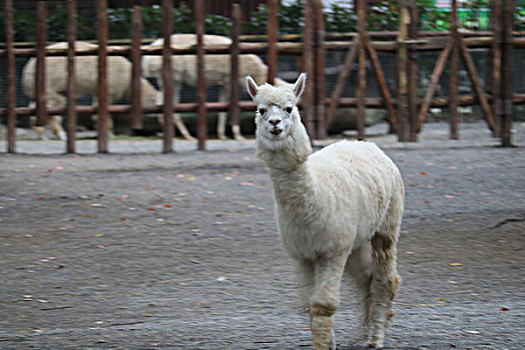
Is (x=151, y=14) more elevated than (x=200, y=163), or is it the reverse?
(x=151, y=14)

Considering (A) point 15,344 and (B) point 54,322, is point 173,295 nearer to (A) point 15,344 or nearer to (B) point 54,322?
(B) point 54,322

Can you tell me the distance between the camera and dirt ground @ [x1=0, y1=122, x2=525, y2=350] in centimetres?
453

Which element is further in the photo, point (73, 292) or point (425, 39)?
point (425, 39)

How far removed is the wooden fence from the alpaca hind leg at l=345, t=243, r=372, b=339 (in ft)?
21.9

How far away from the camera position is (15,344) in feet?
14.0

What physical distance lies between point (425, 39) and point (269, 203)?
4774 millimetres

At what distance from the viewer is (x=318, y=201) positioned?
382 centimetres

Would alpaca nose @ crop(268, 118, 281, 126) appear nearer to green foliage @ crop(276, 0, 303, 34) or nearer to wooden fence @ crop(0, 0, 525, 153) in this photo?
wooden fence @ crop(0, 0, 525, 153)

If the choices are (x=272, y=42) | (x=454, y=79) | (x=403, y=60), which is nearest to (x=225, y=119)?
(x=272, y=42)

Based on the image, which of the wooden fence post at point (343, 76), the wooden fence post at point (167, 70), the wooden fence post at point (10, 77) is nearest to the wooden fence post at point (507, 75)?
the wooden fence post at point (343, 76)

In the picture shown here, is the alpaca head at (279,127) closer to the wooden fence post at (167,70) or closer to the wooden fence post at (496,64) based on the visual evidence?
the wooden fence post at (167,70)

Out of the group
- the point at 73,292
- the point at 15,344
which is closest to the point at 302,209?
the point at 15,344

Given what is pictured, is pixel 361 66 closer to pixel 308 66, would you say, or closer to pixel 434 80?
pixel 308 66

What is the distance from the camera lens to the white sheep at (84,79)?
1163 centimetres
